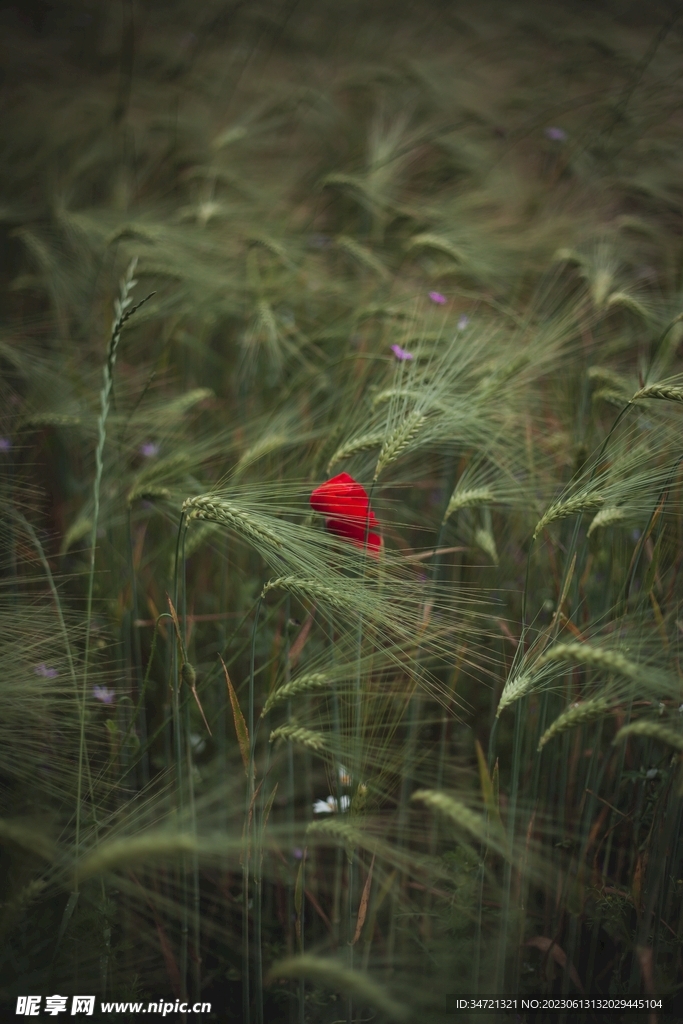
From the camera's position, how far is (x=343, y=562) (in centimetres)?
94

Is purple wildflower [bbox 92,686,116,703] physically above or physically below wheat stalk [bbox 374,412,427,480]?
below

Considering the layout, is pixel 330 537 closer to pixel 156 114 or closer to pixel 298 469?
pixel 298 469

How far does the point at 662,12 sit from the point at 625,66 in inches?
21.8

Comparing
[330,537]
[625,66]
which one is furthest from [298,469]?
[625,66]

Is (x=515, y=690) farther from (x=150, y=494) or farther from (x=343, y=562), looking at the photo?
(x=150, y=494)

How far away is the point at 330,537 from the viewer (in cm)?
95

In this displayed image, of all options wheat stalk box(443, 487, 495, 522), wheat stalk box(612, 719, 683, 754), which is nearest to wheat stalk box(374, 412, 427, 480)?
wheat stalk box(443, 487, 495, 522)

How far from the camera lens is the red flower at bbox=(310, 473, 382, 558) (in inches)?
37.2

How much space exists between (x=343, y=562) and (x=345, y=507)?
0.08 m

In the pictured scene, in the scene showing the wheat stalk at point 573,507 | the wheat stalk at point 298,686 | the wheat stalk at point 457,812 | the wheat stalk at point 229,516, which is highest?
the wheat stalk at point 573,507

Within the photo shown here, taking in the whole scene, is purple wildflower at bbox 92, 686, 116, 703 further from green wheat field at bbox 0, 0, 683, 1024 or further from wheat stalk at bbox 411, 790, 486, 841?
wheat stalk at bbox 411, 790, 486, 841

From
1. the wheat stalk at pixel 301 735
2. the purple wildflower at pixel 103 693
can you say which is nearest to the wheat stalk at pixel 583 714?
the wheat stalk at pixel 301 735

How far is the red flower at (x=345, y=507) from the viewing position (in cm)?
95

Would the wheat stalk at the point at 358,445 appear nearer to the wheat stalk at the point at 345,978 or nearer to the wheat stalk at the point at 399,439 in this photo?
the wheat stalk at the point at 399,439
